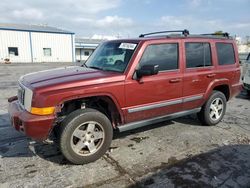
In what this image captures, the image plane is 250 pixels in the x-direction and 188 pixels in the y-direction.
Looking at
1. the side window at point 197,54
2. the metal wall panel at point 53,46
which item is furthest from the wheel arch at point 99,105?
the metal wall panel at point 53,46

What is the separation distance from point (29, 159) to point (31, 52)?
122 ft

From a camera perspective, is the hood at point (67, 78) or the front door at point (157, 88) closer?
the hood at point (67, 78)

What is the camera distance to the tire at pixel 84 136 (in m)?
3.60

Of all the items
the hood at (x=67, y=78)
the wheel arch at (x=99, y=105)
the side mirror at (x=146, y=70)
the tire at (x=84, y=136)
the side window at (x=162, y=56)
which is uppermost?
the side window at (x=162, y=56)

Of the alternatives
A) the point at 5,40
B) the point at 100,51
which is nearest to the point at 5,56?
the point at 5,40

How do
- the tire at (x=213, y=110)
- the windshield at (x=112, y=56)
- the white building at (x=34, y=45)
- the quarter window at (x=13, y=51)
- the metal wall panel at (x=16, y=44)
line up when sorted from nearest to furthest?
1. the windshield at (x=112, y=56)
2. the tire at (x=213, y=110)
3. the metal wall panel at (x=16, y=44)
4. the white building at (x=34, y=45)
5. the quarter window at (x=13, y=51)

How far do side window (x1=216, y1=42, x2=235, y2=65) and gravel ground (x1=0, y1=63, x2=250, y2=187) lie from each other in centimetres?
154

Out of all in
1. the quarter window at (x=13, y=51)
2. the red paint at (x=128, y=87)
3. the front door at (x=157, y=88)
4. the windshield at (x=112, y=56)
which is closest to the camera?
the red paint at (x=128, y=87)

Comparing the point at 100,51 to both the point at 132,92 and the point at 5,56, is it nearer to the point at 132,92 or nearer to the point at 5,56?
the point at 132,92

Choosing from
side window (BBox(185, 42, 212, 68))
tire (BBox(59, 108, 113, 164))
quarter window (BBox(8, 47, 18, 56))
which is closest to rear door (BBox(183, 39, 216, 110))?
side window (BBox(185, 42, 212, 68))

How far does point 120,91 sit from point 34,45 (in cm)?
3808

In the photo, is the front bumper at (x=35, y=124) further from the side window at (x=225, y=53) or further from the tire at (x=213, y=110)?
the side window at (x=225, y=53)

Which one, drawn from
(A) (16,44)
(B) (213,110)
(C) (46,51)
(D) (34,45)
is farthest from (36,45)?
(B) (213,110)

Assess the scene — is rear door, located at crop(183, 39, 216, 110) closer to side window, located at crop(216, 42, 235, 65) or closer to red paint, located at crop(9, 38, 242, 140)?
red paint, located at crop(9, 38, 242, 140)
